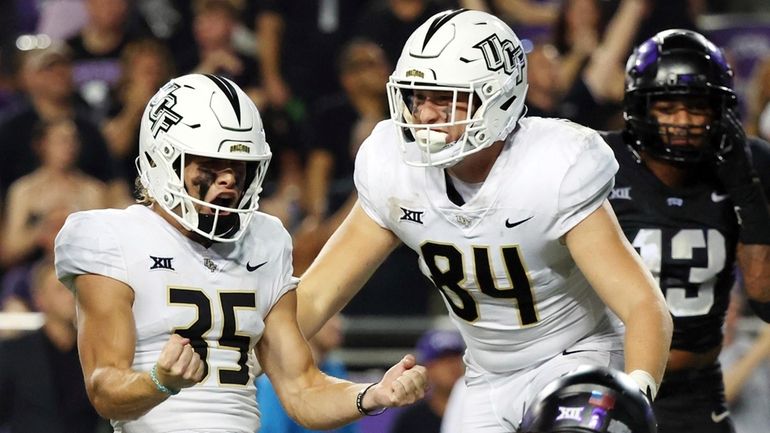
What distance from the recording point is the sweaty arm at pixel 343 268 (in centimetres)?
386

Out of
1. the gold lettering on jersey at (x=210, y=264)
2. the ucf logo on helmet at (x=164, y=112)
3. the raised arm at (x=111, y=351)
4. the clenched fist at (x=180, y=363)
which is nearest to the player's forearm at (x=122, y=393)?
the raised arm at (x=111, y=351)

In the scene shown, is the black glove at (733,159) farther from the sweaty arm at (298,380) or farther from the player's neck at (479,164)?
the sweaty arm at (298,380)

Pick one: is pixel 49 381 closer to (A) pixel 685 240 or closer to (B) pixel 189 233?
(B) pixel 189 233

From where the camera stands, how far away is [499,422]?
3.78 meters

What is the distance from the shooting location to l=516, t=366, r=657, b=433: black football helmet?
2.78 m

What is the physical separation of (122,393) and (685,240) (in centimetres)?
192

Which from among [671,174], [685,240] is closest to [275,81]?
[671,174]

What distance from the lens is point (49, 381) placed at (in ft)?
19.7

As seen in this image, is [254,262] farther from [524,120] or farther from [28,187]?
[28,187]

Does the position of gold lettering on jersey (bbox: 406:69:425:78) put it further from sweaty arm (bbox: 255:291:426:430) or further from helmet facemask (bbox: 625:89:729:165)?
helmet facemask (bbox: 625:89:729:165)

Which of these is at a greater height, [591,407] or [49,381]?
[591,407]

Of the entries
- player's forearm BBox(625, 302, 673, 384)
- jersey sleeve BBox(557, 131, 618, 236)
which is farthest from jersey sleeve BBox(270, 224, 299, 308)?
player's forearm BBox(625, 302, 673, 384)

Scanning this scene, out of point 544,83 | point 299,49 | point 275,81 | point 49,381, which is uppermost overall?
point 544,83

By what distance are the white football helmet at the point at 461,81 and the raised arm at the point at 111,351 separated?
823mm
